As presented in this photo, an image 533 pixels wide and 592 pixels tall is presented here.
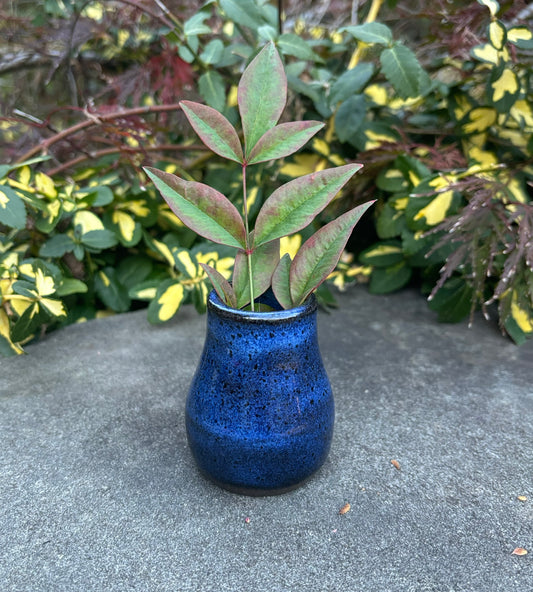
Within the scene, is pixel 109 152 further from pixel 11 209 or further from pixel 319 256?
pixel 319 256

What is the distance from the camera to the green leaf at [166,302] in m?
1.34

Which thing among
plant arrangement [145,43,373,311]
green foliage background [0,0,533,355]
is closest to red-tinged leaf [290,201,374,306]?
plant arrangement [145,43,373,311]

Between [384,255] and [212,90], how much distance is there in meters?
0.67

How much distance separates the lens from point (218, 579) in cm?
69

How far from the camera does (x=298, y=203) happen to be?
79cm

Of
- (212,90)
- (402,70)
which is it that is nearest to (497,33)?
(402,70)

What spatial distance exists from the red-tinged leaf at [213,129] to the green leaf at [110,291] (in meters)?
0.80

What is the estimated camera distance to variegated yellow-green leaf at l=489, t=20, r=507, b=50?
4.38ft

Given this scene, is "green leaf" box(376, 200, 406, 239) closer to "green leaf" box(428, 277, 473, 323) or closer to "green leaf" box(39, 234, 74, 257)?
"green leaf" box(428, 277, 473, 323)

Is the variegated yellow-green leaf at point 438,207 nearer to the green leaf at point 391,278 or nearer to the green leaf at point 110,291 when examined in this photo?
the green leaf at point 391,278

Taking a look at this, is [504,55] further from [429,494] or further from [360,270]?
[429,494]

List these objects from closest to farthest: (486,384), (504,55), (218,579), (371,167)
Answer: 1. (218,579)
2. (486,384)
3. (504,55)
4. (371,167)

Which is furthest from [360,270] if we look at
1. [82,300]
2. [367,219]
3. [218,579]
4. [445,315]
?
[218,579]

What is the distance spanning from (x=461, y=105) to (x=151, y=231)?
1.00 meters
